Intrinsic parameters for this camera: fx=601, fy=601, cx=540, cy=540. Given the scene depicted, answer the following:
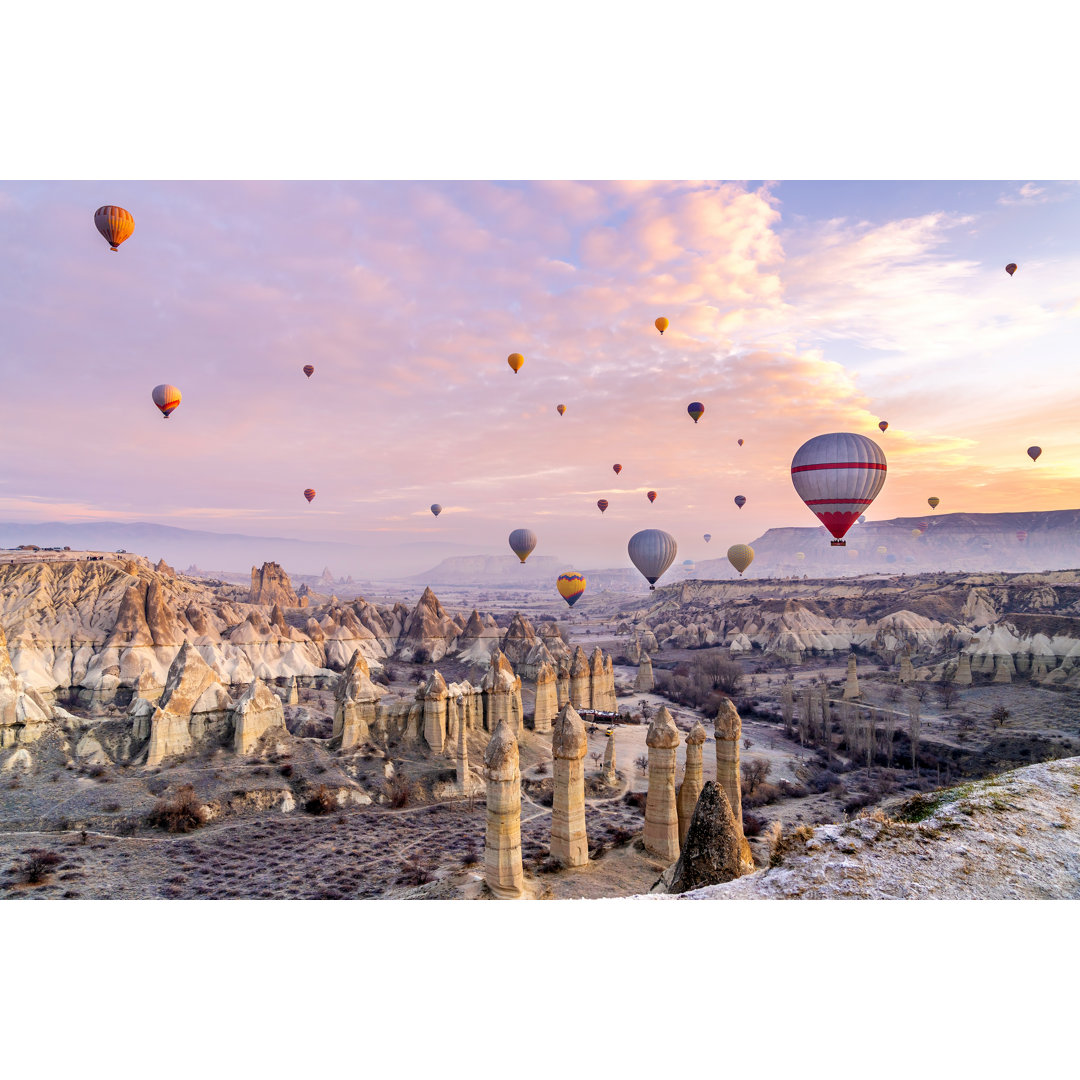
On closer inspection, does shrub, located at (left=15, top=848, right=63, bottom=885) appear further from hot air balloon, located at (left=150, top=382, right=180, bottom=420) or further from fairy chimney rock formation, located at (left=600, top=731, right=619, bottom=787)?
hot air balloon, located at (left=150, top=382, right=180, bottom=420)

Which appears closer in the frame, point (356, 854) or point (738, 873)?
point (738, 873)

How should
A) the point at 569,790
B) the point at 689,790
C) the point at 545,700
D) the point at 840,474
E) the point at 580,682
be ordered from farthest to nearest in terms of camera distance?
the point at 580,682, the point at 545,700, the point at 840,474, the point at 689,790, the point at 569,790

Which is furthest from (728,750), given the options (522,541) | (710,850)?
(522,541)

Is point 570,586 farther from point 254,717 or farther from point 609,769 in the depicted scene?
point 254,717

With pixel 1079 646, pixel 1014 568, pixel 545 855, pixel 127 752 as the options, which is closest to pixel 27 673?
pixel 127 752

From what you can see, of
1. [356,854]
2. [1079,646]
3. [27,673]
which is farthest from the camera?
[1079,646]

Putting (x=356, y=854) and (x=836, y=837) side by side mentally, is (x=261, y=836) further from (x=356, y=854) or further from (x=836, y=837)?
(x=836, y=837)
